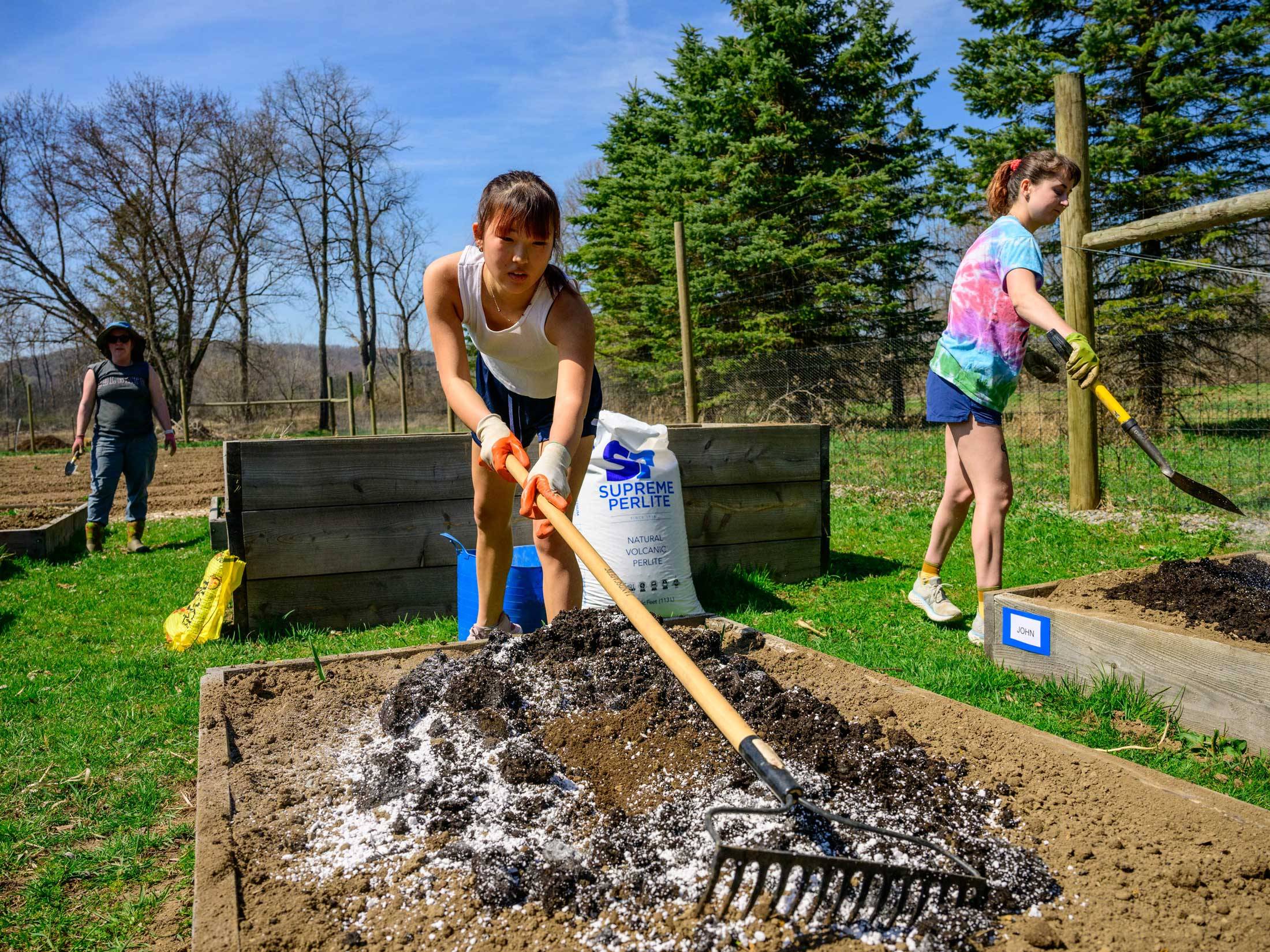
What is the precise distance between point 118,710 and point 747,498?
2.95m

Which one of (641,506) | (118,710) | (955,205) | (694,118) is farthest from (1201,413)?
(694,118)

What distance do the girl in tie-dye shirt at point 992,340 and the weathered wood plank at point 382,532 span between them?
137 centimetres

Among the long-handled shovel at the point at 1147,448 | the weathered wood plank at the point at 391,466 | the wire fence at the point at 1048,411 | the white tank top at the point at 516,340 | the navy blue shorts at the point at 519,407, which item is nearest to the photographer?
the white tank top at the point at 516,340

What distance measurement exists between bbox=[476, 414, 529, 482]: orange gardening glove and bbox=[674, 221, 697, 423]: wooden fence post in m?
4.62

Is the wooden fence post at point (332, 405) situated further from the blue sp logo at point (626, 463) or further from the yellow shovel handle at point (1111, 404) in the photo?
the yellow shovel handle at point (1111, 404)

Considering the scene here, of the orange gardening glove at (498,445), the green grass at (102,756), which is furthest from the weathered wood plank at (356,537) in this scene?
the orange gardening glove at (498,445)

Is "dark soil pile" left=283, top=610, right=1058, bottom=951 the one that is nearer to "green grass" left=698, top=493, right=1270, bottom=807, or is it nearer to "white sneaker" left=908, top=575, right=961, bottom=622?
"green grass" left=698, top=493, right=1270, bottom=807

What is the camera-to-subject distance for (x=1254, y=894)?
1.44m

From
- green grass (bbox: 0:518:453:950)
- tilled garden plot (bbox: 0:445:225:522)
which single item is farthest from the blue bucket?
tilled garden plot (bbox: 0:445:225:522)

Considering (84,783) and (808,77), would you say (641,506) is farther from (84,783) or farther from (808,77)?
(808,77)

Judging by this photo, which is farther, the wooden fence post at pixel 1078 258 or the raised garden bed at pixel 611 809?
the wooden fence post at pixel 1078 258

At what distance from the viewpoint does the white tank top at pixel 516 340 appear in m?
2.60

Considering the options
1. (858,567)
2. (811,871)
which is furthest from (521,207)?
(858,567)

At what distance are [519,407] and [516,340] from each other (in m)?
0.30
